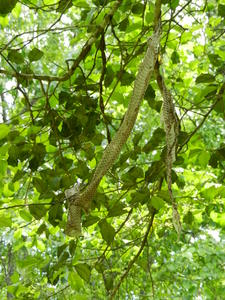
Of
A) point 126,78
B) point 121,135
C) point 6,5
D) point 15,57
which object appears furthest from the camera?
point 126,78

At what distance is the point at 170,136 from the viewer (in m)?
0.81

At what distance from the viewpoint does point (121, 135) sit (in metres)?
0.75

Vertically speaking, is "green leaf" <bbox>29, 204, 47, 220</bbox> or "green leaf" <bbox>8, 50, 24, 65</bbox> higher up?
"green leaf" <bbox>8, 50, 24, 65</bbox>

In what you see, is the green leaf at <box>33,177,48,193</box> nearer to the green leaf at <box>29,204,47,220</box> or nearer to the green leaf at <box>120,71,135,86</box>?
the green leaf at <box>29,204,47,220</box>

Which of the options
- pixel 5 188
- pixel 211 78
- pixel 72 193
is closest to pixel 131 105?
pixel 72 193

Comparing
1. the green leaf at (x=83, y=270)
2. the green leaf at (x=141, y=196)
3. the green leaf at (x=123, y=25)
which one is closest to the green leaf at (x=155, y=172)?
the green leaf at (x=141, y=196)

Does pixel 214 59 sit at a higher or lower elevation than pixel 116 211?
higher

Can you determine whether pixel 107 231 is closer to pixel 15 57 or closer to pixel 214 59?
pixel 15 57

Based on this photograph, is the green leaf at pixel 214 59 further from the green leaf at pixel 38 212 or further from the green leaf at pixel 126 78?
the green leaf at pixel 38 212

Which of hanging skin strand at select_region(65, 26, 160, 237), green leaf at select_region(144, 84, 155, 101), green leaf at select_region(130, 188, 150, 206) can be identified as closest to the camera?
hanging skin strand at select_region(65, 26, 160, 237)

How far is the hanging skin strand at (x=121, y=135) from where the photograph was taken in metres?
0.72

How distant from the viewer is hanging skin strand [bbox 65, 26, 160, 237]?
0.72m

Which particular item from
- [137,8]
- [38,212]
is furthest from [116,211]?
[137,8]

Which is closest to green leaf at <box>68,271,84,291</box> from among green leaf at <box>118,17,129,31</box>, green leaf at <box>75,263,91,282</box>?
green leaf at <box>75,263,91,282</box>
